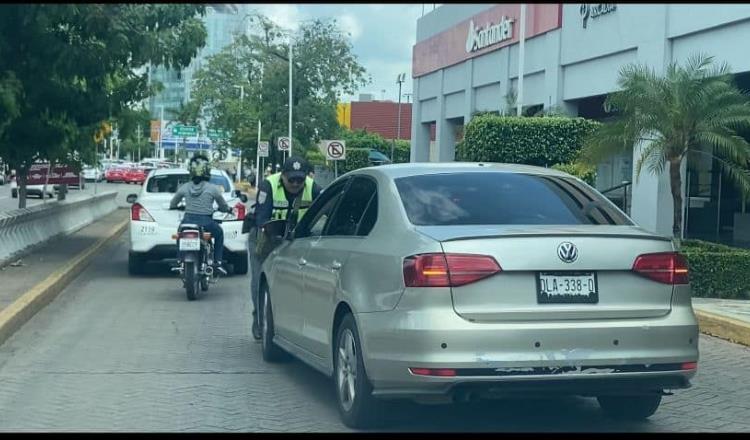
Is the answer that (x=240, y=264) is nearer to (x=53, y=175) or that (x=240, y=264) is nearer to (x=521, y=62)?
(x=53, y=175)

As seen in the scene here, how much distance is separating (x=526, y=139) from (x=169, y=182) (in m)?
9.98

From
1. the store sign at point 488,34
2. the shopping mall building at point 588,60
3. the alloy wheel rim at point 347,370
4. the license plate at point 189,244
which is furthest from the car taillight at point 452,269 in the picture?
the store sign at point 488,34

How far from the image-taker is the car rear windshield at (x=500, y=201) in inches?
273

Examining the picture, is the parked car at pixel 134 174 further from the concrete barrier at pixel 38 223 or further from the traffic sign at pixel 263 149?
the concrete barrier at pixel 38 223

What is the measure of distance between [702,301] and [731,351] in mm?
2976

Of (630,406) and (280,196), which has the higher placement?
(280,196)

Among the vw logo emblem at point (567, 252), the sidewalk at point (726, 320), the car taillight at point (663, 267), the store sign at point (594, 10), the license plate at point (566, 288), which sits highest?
the store sign at point (594, 10)

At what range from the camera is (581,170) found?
17469mm

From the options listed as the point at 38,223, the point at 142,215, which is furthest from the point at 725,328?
the point at 38,223

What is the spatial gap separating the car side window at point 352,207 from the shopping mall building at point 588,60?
772cm

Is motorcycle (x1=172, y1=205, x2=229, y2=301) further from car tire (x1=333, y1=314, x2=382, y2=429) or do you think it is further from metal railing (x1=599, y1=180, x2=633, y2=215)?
metal railing (x1=599, y1=180, x2=633, y2=215)

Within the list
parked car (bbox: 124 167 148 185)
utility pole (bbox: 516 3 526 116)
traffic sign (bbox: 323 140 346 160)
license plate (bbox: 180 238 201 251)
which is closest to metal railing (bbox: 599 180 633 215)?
utility pole (bbox: 516 3 526 116)

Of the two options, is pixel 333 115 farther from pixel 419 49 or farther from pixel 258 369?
pixel 258 369
